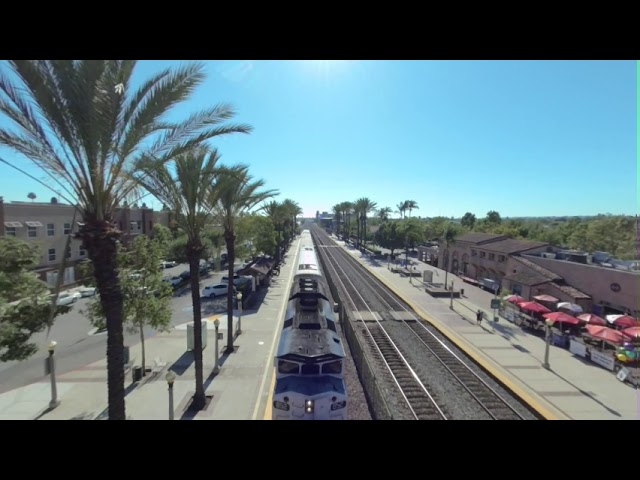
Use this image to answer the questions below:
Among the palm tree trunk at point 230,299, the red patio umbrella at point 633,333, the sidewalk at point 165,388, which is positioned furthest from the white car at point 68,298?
the red patio umbrella at point 633,333

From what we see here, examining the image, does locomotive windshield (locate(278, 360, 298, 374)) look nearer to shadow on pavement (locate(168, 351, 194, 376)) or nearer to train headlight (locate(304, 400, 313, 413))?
train headlight (locate(304, 400, 313, 413))

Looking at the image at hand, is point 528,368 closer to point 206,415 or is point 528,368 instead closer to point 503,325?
point 503,325

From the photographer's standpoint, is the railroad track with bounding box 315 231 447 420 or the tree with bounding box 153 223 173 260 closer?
the railroad track with bounding box 315 231 447 420

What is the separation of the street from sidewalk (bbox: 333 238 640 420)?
15696 millimetres

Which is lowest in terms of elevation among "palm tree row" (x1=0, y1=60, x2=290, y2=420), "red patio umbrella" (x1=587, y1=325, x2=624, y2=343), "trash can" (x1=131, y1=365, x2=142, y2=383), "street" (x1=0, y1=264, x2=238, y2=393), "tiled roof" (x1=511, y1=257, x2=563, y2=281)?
"street" (x1=0, y1=264, x2=238, y2=393)

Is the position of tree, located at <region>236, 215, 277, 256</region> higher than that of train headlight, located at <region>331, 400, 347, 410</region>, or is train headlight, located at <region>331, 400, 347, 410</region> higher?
tree, located at <region>236, 215, 277, 256</region>

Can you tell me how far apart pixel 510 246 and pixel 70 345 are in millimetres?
36493

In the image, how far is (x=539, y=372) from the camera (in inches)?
555

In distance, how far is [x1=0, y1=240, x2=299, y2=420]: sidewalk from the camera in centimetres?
1061

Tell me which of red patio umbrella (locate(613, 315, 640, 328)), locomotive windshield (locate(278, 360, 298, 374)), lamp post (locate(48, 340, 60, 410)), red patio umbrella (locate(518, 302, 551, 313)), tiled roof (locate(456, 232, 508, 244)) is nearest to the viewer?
locomotive windshield (locate(278, 360, 298, 374))

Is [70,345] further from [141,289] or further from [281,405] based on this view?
[281,405]

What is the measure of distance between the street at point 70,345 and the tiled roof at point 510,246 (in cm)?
2726

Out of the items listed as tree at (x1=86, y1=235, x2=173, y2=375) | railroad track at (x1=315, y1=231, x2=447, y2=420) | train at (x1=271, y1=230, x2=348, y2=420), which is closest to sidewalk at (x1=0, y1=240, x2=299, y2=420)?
tree at (x1=86, y1=235, x2=173, y2=375)
